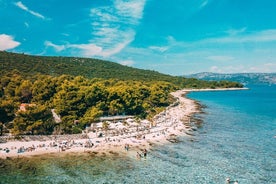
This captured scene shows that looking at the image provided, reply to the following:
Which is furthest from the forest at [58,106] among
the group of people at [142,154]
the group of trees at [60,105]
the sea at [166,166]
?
the group of people at [142,154]

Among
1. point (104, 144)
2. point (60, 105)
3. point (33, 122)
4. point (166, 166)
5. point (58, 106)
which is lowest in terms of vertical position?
point (166, 166)

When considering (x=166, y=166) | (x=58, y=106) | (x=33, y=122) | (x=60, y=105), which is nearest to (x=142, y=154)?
(x=166, y=166)

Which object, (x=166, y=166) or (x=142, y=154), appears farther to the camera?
(x=142, y=154)

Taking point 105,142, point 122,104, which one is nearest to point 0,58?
point 122,104

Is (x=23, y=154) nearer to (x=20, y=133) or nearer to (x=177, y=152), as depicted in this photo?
(x=20, y=133)

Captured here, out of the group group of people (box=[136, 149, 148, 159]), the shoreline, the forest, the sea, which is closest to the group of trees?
the forest

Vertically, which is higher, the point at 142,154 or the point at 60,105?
the point at 60,105

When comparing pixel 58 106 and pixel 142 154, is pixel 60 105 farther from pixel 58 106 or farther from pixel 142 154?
pixel 142 154

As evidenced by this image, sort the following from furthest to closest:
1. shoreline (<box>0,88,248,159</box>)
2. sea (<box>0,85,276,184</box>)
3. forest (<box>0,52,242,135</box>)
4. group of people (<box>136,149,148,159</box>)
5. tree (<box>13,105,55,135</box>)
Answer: forest (<box>0,52,242,135</box>)
tree (<box>13,105,55,135</box>)
shoreline (<box>0,88,248,159</box>)
group of people (<box>136,149,148,159</box>)
sea (<box>0,85,276,184</box>)

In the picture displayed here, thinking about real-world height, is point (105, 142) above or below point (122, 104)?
below

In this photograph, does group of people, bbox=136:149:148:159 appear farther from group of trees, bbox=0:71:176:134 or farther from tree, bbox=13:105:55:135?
tree, bbox=13:105:55:135

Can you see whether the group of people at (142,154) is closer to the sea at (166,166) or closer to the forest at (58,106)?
the sea at (166,166)
